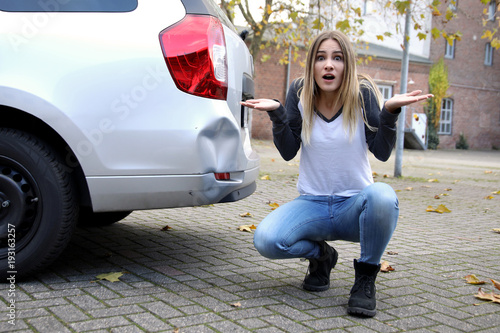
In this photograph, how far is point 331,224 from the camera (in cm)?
304

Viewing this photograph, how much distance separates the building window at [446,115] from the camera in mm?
31609

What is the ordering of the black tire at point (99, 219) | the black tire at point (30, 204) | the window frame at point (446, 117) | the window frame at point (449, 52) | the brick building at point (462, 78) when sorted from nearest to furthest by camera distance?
the black tire at point (30, 204) → the black tire at point (99, 219) → the brick building at point (462, 78) → the window frame at point (449, 52) → the window frame at point (446, 117)

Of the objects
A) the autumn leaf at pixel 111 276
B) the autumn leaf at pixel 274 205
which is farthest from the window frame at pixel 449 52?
the autumn leaf at pixel 111 276

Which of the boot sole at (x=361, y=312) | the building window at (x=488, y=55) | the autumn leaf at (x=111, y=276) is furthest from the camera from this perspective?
the building window at (x=488, y=55)

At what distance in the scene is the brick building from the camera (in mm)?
29266

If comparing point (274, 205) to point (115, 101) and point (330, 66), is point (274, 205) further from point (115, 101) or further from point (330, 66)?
point (115, 101)

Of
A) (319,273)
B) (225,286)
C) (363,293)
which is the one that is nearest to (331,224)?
(319,273)

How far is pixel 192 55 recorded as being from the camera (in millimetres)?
2924

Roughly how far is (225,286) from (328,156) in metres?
0.92

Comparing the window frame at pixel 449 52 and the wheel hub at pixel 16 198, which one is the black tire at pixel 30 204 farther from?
the window frame at pixel 449 52

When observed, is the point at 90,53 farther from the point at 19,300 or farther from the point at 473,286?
the point at 473,286

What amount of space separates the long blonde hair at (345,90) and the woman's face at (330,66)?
2cm

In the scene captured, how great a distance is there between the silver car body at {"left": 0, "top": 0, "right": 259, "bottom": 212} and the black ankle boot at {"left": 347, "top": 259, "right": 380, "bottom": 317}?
920 millimetres

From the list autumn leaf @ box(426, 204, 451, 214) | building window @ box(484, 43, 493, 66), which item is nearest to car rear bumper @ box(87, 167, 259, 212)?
autumn leaf @ box(426, 204, 451, 214)
